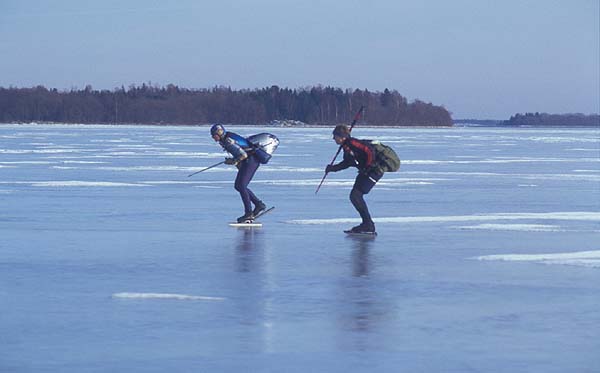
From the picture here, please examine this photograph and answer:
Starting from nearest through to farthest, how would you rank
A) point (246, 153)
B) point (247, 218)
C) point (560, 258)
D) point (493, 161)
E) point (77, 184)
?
point (560, 258) → point (247, 218) → point (246, 153) → point (77, 184) → point (493, 161)

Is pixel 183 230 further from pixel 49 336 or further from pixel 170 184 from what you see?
pixel 170 184

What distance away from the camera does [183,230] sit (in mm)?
13828

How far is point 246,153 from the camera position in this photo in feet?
49.1

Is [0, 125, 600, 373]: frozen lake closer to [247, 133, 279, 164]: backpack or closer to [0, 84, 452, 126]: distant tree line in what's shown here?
[247, 133, 279, 164]: backpack

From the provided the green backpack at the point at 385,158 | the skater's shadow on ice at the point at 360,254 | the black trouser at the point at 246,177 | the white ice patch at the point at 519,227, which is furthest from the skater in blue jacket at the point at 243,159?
the white ice patch at the point at 519,227

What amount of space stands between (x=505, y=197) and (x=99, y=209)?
640 centimetres

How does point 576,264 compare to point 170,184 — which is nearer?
point 576,264

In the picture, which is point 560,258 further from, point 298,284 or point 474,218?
point 474,218

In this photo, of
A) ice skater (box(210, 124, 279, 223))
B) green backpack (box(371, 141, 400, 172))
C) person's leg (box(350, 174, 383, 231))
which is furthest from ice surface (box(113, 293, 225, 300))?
ice skater (box(210, 124, 279, 223))

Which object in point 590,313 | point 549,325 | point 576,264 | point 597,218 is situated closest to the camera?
point 549,325

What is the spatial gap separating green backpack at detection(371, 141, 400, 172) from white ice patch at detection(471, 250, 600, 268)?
2.61 metres

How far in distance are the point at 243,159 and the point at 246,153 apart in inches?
3.1

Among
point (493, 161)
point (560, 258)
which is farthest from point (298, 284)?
point (493, 161)

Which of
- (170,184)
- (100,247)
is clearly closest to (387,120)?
(170,184)
